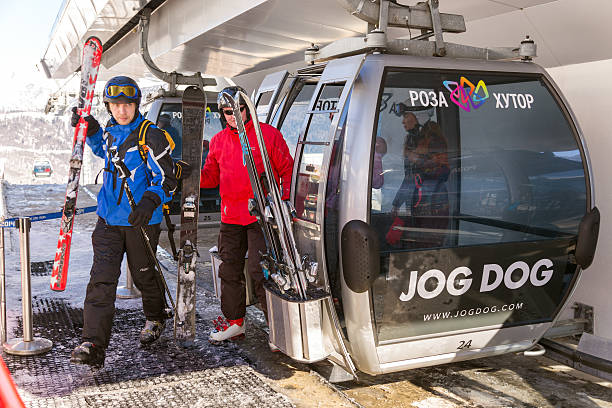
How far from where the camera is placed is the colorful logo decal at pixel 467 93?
3465 mm

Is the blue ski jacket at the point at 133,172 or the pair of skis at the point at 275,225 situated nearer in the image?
the pair of skis at the point at 275,225

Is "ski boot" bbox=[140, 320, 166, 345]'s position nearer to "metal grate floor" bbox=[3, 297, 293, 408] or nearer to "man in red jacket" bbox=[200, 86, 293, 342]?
"metal grate floor" bbox=[3, 297, 293, 408]

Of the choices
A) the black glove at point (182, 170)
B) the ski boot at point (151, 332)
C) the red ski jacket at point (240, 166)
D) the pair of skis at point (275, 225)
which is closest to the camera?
the pair of skis at point (275, 225)

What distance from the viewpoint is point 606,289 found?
15.0 ft

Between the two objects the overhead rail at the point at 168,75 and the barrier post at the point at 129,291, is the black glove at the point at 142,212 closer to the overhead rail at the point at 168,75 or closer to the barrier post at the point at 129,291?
the barrier post at the point at 129,291

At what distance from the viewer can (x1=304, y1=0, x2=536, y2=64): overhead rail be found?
11.3ft

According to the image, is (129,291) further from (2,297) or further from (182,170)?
(182,170)

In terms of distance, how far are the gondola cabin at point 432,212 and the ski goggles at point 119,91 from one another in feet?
3.73

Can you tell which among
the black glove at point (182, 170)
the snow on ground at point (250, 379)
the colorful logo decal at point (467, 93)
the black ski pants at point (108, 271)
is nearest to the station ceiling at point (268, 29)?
the colorful logo decal at point (467, 93)

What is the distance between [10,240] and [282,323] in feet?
21.2

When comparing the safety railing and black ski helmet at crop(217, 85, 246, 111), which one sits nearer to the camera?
black ski helmet at crop(217, 85, 246, 111)

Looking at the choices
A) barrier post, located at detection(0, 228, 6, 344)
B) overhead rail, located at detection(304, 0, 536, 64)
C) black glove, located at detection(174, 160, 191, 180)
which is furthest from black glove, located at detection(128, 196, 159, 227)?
overhead rail, located at detection(304, 0, 536, 64)

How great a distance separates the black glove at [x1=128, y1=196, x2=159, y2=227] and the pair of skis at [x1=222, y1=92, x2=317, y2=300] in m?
0.62

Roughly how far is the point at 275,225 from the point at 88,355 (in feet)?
4.59
